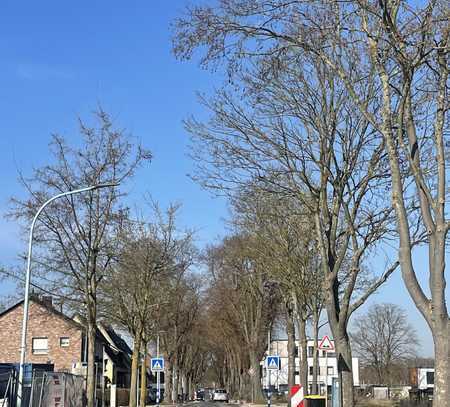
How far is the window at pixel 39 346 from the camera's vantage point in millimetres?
65438

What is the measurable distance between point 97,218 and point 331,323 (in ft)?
45.4

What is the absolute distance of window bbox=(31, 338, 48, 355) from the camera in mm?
Answer: 65438

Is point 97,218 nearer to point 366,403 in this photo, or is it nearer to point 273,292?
point 273,292

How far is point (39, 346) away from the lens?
65.5m

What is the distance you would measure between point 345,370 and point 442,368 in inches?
340

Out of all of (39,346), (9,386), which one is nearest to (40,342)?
(39,346)

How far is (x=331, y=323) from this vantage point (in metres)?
20.1

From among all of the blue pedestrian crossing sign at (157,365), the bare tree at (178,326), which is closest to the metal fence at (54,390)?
the blue pedestrian crossing sign at (157,365)

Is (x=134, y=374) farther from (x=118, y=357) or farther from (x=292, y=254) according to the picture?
(x=118, y=357)

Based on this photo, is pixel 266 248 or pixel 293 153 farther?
pixel 266 248

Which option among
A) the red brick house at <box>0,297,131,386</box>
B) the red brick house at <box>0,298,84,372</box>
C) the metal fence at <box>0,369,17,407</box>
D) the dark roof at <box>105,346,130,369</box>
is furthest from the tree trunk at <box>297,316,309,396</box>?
the dark roof at <box>105,346,130,369</box>

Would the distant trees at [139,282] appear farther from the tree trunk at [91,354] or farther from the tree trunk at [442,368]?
the tree trunk at [442,368]

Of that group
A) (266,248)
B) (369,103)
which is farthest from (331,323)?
Result: (266,248)

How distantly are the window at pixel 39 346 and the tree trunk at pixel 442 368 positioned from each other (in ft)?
192
